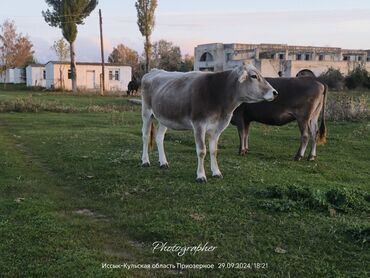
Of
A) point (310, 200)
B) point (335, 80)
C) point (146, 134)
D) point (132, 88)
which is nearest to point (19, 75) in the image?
point (132, 88)

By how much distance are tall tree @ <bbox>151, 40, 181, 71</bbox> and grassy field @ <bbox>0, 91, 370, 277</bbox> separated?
72.4 m

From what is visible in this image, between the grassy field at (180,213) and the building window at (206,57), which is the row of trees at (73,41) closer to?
the building window at (206,57)

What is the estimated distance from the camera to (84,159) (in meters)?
11.1

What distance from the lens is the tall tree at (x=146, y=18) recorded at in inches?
2248

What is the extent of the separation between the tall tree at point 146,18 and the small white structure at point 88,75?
312 inches

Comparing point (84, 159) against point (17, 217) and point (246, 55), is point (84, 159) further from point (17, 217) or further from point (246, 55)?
point (246, 55)

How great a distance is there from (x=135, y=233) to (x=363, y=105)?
17530 mm

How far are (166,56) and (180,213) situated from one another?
287 feet

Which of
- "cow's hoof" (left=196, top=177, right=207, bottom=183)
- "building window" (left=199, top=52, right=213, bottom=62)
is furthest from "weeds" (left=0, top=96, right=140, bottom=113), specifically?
"building window" (left=199, top=52, right=213, bottom=62)

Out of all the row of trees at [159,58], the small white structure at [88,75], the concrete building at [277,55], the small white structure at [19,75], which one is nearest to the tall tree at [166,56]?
the row of trees at [159,58]

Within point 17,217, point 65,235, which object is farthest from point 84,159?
point 65,235

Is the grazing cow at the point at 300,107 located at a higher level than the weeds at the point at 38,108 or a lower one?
higher

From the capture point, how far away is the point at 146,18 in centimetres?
5700

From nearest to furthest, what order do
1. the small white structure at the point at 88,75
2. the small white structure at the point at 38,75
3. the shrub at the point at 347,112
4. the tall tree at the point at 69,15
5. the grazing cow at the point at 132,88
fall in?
the shrub at the point at 347,112 < the grazing cow at the point at 132,88 < the tall tree at the point at 69,15 < the small white structure at the point at 88,75 < the small white structure at the point at 38,75
